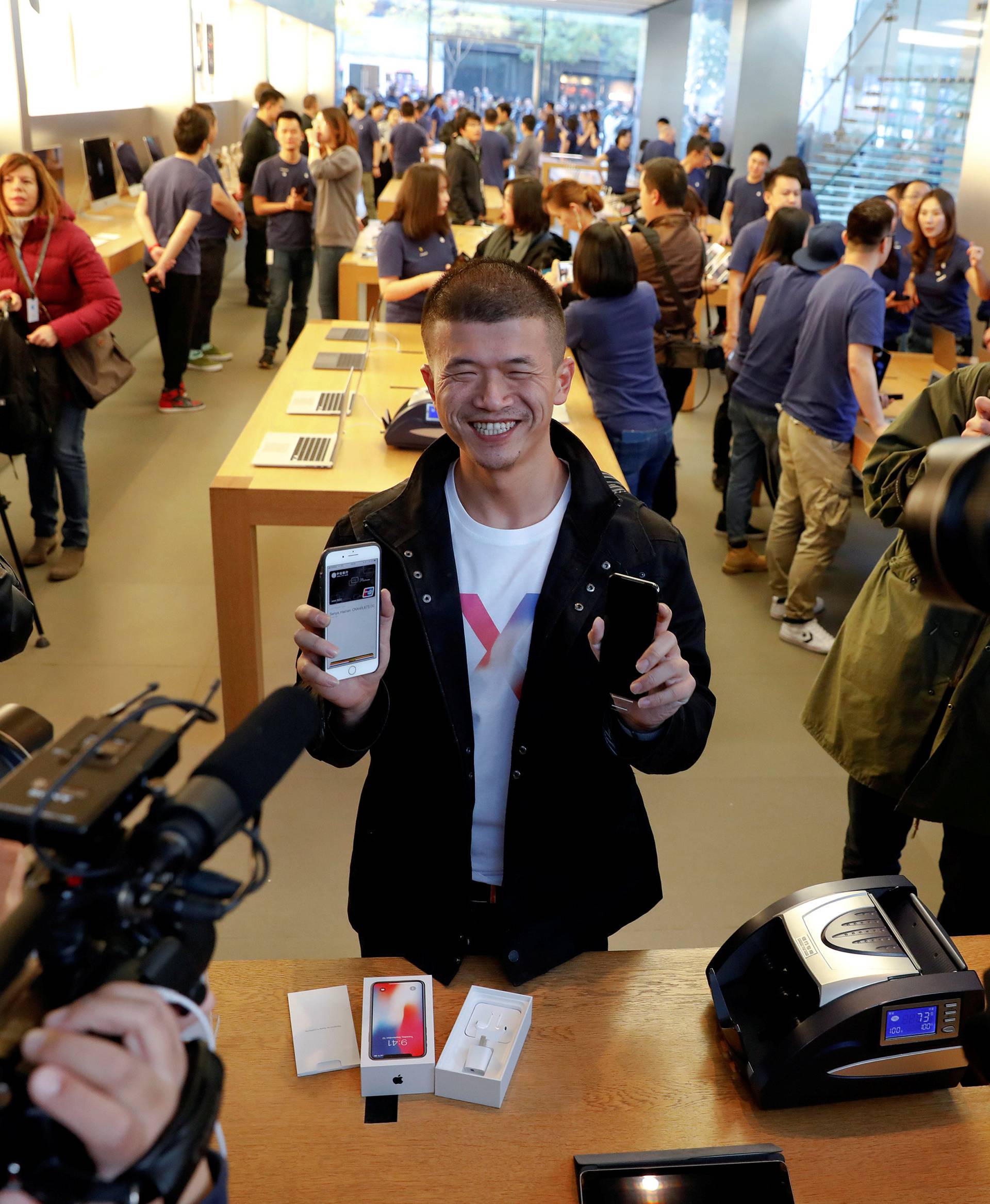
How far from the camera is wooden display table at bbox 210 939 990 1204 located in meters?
1.19

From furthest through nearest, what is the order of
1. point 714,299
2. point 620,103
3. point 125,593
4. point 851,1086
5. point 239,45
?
point 620,103
point 239,45
point 714,299
point 125,593
point 851,1086

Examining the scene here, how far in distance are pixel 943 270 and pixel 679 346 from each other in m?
1.80

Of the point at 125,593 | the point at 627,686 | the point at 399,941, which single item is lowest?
the point at 125,593

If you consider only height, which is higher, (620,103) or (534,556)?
(620,103)

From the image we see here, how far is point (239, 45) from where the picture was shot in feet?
42.2

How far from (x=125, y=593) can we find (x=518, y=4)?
2083 centimetres

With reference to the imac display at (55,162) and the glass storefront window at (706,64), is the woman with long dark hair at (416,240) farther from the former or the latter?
the glass storefront window at (706,64)

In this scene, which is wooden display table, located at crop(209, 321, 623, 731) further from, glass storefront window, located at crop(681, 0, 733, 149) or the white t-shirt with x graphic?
glass storefront window, located at crop(681, 0, 733, 149)

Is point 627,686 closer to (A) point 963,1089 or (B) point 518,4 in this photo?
(A) point 963,1089

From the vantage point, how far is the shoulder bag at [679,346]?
503cm

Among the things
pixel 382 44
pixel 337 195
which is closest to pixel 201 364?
pixel 337 195

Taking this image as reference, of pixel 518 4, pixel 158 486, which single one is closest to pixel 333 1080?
pixel 158 486

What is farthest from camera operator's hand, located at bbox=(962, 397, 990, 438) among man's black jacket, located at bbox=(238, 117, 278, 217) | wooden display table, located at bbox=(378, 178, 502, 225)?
wooden display table, located at bbox=(378, 178, 502, 225)

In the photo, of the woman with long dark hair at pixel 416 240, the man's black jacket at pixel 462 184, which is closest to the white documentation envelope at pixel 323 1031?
the woman with long dark hair at pixel 416 240
